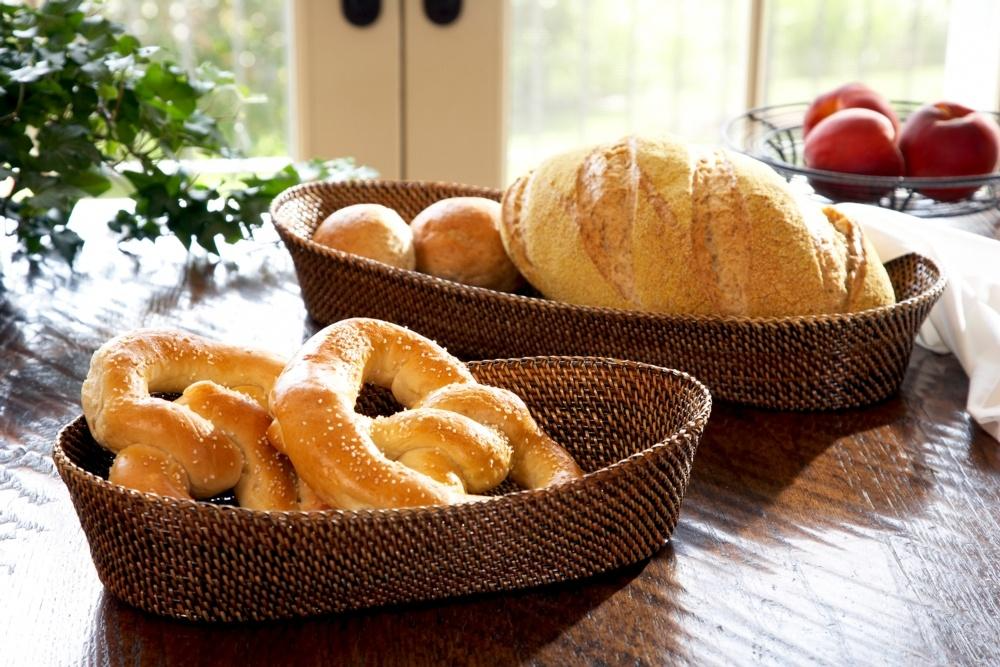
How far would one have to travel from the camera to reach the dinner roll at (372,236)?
1.02 m

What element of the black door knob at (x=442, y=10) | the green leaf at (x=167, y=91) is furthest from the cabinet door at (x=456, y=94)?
the green leaf at (x=167, y=91)

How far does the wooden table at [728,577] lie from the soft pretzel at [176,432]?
0.07 metres

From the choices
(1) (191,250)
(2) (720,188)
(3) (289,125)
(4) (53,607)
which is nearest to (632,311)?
(2) (720,188)

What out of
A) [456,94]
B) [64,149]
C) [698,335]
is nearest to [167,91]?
[64,149]

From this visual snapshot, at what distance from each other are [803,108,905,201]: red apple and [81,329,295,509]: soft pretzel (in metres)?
0.84

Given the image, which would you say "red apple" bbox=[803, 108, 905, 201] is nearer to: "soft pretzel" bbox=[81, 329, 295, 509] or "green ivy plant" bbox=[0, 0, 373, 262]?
"green ivy plant" bbox=[0, 0, 373, 262]

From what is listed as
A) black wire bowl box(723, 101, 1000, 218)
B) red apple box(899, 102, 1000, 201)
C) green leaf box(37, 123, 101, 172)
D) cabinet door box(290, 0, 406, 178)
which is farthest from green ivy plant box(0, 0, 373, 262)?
cabinet door box(290, 0, 406, 178)

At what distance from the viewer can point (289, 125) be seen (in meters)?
2.25

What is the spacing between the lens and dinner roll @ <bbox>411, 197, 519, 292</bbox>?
102cm

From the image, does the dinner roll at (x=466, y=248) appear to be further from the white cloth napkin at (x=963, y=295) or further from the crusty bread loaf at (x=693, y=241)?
the white cloth napkin at (x=963, y=295)

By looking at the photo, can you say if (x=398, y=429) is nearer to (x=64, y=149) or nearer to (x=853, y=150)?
(x=64, y=149)

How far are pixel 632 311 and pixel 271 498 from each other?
0.38m

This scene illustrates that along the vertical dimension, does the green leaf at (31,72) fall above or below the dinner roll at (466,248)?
above

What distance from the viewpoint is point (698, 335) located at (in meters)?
0.88
